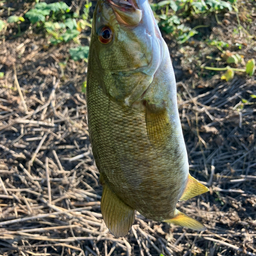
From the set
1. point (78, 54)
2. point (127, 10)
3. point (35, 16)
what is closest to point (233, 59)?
point (78, 54)

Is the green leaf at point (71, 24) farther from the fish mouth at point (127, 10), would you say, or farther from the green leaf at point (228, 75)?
the fish mouth at point (127, 10)

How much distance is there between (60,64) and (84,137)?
1.42 meters

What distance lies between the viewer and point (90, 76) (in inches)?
60.5

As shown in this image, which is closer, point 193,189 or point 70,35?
point 193,189

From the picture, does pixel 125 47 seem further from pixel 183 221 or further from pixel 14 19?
pixel 14 19

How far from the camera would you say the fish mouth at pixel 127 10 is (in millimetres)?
1274

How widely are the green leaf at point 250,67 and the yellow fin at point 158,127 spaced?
8.77ft

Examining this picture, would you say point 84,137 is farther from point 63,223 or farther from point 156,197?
point 156,197

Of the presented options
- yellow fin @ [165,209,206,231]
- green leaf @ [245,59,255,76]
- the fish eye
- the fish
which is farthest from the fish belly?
green leaf @ [245,59,255,76]

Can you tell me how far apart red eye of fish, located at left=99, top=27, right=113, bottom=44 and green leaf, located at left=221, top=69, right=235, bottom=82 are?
271 cm

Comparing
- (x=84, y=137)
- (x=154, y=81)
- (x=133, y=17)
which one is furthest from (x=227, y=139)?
(x=133, y=17)

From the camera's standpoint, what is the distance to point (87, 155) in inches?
132

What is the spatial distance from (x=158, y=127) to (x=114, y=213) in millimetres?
670

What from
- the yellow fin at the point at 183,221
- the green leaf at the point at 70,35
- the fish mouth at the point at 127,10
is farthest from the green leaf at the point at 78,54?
the yellow fin at the point at 183,221
